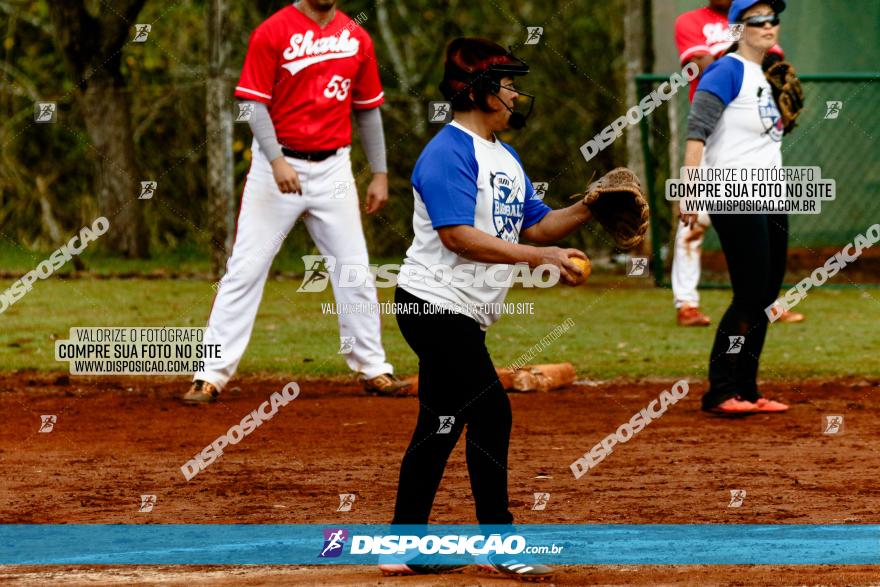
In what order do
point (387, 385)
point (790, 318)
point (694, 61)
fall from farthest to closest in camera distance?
1. point (790, 318)
2. point (694, 61)
3. point (387, 385)

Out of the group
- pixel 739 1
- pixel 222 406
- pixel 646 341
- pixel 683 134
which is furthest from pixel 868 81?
pixel 222 406

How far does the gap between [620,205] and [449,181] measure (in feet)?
2.08

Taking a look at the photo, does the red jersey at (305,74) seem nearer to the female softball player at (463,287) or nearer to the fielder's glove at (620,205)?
the female softball player at (463,287)

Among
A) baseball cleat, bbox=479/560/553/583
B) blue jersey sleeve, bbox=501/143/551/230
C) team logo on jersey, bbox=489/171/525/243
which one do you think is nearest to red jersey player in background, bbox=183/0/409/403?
blue jersey sleeve, bbox=501/143/551/230

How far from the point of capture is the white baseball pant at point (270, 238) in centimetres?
843

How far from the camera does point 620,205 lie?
5324 millimetres

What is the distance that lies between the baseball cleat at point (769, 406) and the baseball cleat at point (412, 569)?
352 centimetres

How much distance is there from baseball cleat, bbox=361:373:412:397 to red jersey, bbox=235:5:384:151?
1.35 meters

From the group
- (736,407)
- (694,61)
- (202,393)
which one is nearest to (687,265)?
(694,61)

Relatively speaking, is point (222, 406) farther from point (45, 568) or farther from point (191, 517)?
point (45, 568)

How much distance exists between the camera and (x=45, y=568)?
17.2 feet

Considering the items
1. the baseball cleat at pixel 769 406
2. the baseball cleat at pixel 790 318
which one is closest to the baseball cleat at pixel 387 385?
the baseball cleat at pixel 769 406

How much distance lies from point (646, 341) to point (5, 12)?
427 inches

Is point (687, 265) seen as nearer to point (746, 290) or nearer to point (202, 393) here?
point (746, 290)
